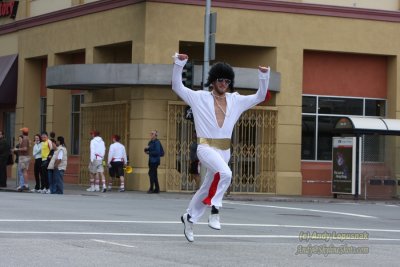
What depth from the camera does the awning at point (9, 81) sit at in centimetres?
3778

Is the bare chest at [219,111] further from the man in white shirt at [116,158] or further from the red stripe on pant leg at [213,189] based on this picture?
the man in white shirt at [116,158]

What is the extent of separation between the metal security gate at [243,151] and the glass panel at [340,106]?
217 cm

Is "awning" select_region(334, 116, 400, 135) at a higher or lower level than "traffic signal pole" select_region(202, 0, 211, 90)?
lower

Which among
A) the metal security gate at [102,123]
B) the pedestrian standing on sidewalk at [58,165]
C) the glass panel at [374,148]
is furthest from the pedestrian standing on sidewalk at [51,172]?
the glass panel at [374,148]

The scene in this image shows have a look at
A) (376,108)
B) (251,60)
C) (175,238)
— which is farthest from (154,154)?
(175,238)

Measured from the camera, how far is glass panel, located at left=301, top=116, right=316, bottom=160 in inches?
1240

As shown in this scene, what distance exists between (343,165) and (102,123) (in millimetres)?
8291

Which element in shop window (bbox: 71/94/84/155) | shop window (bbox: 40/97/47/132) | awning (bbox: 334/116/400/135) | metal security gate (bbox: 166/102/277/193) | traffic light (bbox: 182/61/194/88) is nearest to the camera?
traffic light (bbox: 182/61/194/88)

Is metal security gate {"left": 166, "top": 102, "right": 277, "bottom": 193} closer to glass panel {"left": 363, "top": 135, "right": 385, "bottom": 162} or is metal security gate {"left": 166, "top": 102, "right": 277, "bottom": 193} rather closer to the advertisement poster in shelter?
the advertisement poster in shelter

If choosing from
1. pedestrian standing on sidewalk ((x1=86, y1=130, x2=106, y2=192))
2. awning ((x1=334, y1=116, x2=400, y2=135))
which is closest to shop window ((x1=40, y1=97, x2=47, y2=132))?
pedestrian standing on sidewalk ((x1=86, y1=130, x2=106, y2=192))

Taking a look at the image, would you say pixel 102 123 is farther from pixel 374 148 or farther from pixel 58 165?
pixel 374 148

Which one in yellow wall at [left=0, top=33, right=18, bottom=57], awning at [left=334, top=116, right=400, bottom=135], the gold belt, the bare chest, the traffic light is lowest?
the gold belt

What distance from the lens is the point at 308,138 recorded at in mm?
31625

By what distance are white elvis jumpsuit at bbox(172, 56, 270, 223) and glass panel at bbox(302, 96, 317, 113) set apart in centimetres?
1963
